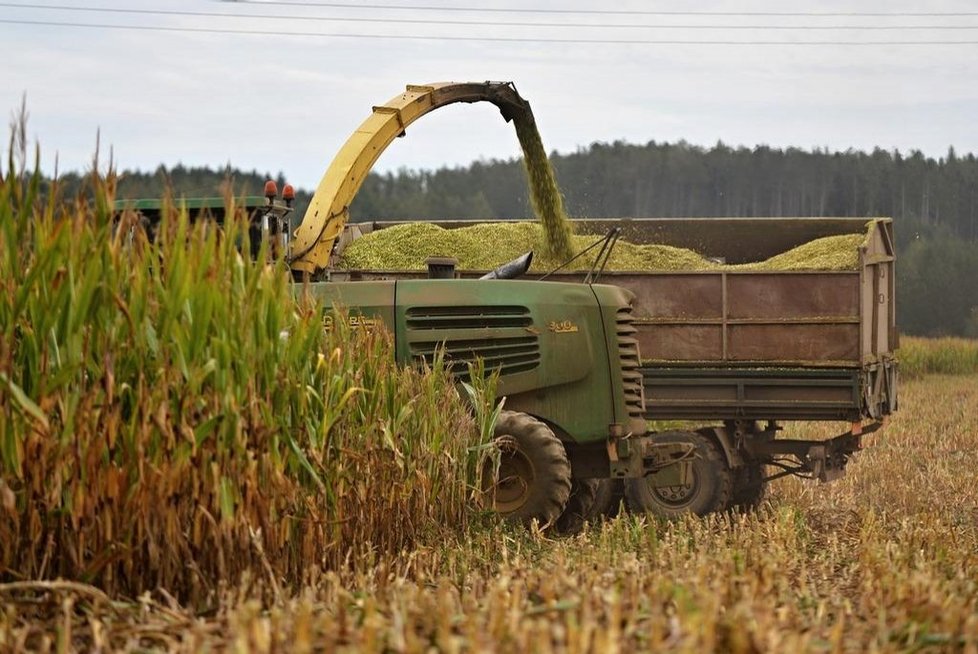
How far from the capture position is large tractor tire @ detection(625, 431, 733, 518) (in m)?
10.6

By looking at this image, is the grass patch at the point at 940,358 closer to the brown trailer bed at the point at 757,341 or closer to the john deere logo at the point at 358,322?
the brown trailer bed at the point at 757,341

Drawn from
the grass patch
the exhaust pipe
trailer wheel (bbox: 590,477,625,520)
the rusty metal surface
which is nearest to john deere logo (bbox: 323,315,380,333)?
the exhaust pipe

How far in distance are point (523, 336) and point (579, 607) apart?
4655 millimetres

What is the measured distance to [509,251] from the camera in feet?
40.3

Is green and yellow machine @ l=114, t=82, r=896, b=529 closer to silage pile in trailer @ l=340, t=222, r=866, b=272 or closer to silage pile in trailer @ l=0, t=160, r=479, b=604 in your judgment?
silage pile in trailer @ l=340, t=222, r=866, b=272

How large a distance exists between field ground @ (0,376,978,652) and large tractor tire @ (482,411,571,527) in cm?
111

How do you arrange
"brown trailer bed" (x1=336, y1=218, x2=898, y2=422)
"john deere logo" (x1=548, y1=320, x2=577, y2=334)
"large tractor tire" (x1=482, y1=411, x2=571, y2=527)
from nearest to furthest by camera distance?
"large tractor tire" (x1=482, y1=411, x2=571, y2=527) → "john deere logo" (x1=548, y1=320, x2=577, y2=334) → "brown trailer bed" (x1=336, y1=218, x2=898, y2=422)

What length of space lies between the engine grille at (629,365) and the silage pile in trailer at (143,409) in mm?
3720

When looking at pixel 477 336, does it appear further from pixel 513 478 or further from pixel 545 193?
pixel 545 193

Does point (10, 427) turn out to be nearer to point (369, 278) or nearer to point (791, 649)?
point (791, 649)

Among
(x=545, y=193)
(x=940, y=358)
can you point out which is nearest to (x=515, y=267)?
(x=545, y=193)

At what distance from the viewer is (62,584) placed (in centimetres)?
402

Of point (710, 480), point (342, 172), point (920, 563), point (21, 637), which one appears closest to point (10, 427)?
point (21, 637)

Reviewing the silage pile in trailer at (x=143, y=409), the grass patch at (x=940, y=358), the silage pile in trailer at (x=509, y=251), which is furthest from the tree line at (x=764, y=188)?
the silage pile in trailer at (x=143, y=409)
